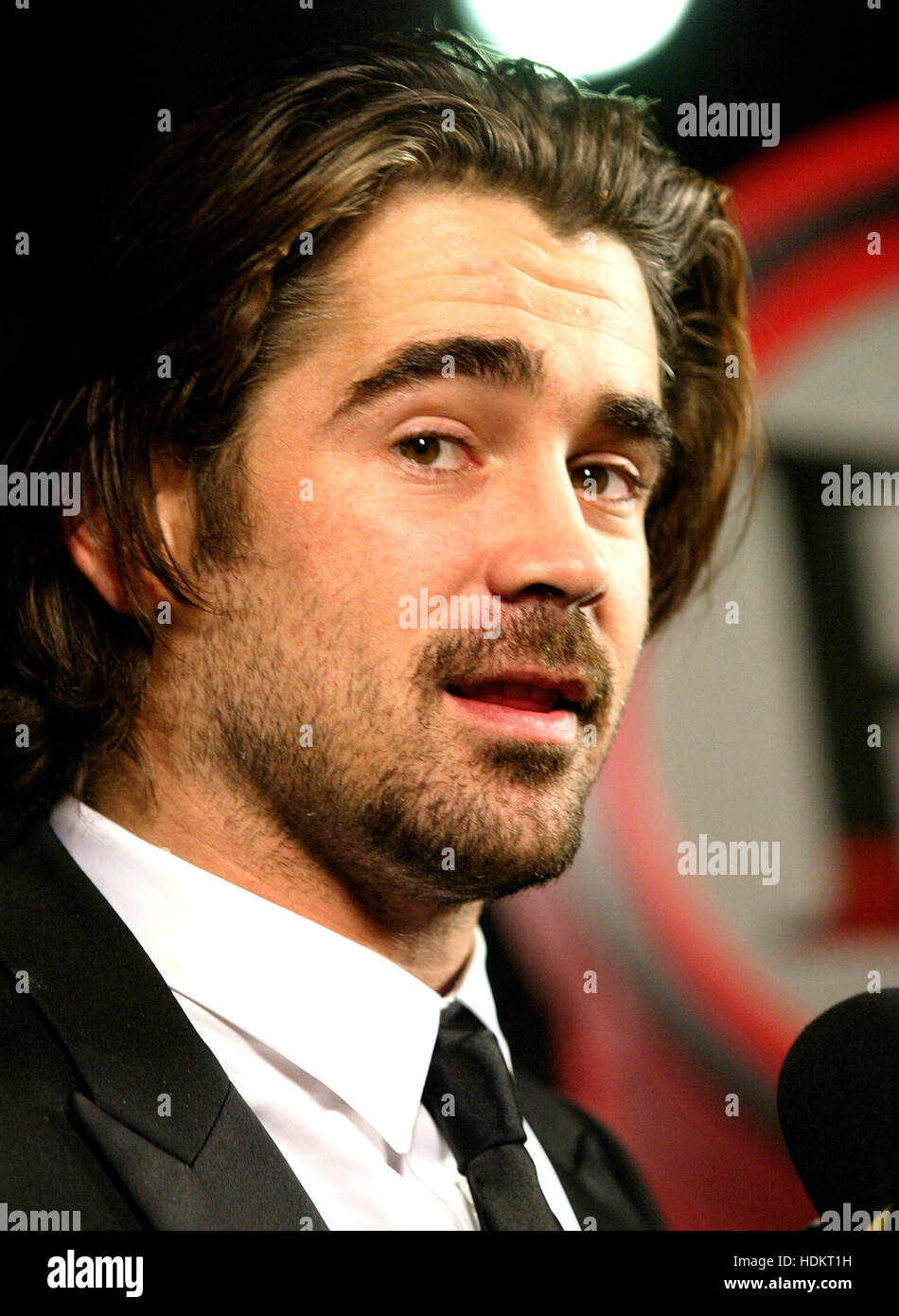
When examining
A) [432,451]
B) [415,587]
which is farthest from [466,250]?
[415,587]

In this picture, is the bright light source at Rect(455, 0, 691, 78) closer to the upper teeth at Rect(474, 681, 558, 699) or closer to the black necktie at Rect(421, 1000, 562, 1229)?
the upper teeth at Rect(474, 681, 558, 699)

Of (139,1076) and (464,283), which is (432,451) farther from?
(139,1076)

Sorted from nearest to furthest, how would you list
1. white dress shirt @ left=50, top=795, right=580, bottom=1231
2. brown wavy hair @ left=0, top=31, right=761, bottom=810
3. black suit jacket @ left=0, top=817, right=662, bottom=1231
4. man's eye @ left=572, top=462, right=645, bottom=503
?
black suit jacket @ left=0, top=817, right=662, bottom=1231 < white dress shirt @ left=50, top=795, right=580, bottom=1231 < brown wavy hair @ left=0, top=31, right=761, bottom=810 < man's eye @ left=572, top=462, right=645, bottom=503

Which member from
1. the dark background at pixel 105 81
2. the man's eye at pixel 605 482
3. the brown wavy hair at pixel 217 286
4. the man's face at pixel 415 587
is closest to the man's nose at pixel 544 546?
the man's face at pixel 415 587

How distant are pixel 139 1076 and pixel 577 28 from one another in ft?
3.66

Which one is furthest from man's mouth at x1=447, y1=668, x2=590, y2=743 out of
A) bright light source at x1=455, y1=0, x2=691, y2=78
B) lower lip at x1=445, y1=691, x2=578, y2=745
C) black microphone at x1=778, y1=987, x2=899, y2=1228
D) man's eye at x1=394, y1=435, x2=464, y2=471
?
bright light source at x1=455, y1=0, x2=691, y2=78

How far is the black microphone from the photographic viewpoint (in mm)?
937

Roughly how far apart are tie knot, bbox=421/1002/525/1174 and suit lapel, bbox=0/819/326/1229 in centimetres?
20

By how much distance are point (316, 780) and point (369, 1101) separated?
27 centimetres

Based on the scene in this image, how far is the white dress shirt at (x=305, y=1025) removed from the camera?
103 cm

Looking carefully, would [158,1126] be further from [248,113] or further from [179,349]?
[248,113]

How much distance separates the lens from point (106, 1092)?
938 mm

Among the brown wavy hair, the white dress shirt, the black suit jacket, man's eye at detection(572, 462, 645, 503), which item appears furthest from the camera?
man's eye at detection(572, 462, 645, 503)

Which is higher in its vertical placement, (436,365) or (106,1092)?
(436,365)
